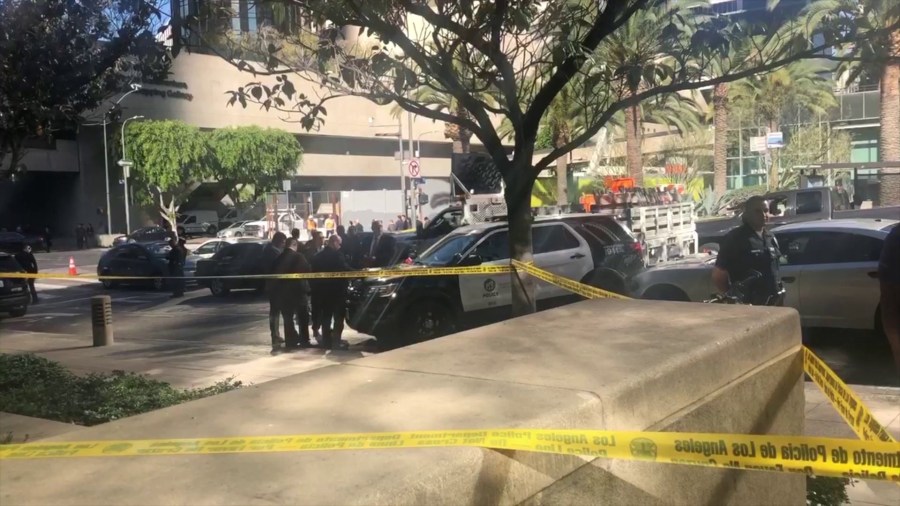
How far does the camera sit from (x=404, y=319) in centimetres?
1095

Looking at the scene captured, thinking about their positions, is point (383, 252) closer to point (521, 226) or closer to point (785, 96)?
point (521, 226)

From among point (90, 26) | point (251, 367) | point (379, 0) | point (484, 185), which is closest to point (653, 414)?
point (379, 0)

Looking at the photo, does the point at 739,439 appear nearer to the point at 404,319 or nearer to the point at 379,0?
the point at 379,0

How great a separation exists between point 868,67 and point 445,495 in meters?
6.79

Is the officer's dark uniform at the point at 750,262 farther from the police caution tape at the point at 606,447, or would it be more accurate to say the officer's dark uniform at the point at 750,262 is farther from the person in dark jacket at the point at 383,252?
the person in dark jacket at the point at 383,252

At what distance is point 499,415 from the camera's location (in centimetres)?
268

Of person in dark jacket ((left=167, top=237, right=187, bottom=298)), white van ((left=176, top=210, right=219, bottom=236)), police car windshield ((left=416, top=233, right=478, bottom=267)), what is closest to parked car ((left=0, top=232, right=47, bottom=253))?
person in dark jacket ((left=167, top=237, right=187, bottom=298))

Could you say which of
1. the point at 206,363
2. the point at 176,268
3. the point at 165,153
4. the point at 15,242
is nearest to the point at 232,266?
the point at 176,268

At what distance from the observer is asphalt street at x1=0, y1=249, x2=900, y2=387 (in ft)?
30.8

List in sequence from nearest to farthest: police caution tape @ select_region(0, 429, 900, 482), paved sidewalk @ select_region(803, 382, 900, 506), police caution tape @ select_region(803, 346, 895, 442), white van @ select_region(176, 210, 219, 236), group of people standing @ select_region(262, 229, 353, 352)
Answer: police caution tape @ select_region(0, 429, 900, 482) < police caution tape @ select_region(803, 346, 895, 442) < paved sidewalk @ select_region(803, 382, 900, 506) < group of people standing @ select_region(262, 229, 353, 352) < white van @ select_region(176, 210, 219, 236)

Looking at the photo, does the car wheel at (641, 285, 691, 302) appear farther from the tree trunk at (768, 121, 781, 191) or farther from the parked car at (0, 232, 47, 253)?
the tree trunk at (768, 121, 781, 191)

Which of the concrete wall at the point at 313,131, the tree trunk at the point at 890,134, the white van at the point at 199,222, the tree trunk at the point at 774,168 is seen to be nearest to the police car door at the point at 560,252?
the tree trunk at the point at 890,134

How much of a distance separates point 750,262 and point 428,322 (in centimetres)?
510

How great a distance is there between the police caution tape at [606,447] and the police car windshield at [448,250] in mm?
8837
